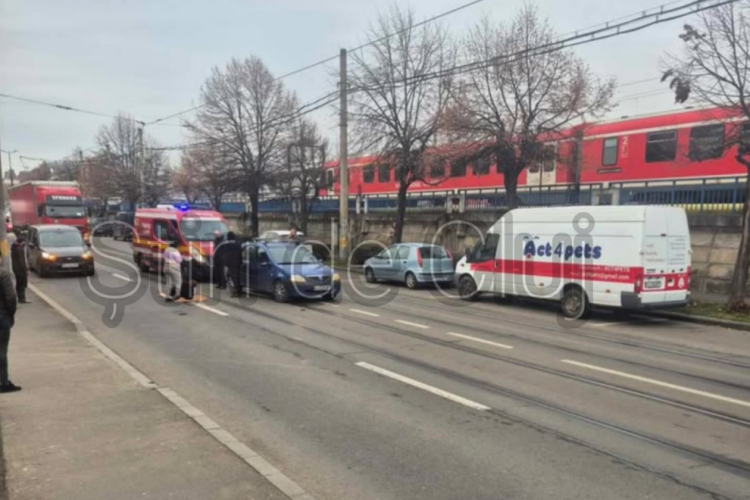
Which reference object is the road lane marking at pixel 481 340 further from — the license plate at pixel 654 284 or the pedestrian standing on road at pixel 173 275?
the pedestrian standing on road at pixel 173 275

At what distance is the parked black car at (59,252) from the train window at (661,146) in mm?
19781

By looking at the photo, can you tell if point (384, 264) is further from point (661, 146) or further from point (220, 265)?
point (661, 146)

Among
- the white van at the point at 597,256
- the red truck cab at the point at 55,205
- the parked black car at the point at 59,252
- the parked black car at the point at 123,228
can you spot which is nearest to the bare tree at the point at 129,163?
the parked black car at the point at 123,228

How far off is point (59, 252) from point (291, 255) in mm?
9372

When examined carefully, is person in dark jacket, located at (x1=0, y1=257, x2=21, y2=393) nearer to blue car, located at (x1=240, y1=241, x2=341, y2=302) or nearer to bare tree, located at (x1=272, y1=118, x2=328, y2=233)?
blue car, located at (x1=240, y1=241, x2=341, y2=302)

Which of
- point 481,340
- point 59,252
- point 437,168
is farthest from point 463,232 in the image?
point 59,252

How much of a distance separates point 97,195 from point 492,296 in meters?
56.3

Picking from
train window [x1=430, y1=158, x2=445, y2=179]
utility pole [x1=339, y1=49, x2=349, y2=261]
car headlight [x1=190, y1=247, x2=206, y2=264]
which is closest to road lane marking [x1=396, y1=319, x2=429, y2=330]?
car headlight [x1=190, y1=247, x2=206, y2=264]

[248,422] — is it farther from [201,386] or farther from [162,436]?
[201,386]

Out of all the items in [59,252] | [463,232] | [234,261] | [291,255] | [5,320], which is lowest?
[59,252]

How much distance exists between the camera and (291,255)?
51.0ft

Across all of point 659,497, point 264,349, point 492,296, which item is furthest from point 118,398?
point 492,296

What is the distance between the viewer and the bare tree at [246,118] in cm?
3089

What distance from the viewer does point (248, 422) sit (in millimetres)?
5723
